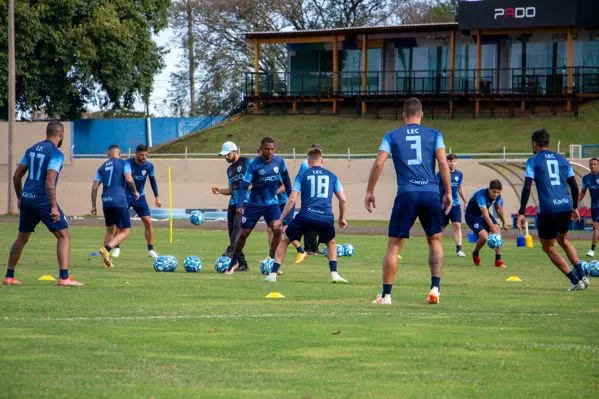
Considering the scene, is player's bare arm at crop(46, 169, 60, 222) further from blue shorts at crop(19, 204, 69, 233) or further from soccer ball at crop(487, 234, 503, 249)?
soccer ball at crop(487, 234, 503, 249)

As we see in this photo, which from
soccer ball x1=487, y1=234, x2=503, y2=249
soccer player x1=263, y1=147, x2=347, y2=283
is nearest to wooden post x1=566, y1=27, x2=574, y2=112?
soccer ball x1=487, y1=234, x2=503, y2=249

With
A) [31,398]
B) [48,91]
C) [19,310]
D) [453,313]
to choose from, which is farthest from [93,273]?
[48,91]

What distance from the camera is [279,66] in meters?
72.8

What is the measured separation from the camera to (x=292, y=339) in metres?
10.8

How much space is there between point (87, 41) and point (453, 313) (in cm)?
5145

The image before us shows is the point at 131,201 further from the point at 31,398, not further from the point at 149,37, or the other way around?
the point at 149,37

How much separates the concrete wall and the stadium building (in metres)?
11.9

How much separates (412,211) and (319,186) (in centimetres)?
407

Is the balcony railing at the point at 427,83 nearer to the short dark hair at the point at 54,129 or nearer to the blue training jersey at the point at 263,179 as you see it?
the blue training jersey at the point at 263,179

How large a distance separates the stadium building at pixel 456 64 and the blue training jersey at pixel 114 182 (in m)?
36.9

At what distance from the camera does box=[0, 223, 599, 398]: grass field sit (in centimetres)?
855

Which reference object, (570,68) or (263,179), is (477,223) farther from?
(570,68)

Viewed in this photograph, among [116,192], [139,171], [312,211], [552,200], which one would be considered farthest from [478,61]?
[552,200]

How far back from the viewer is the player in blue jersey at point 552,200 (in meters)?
16.5
